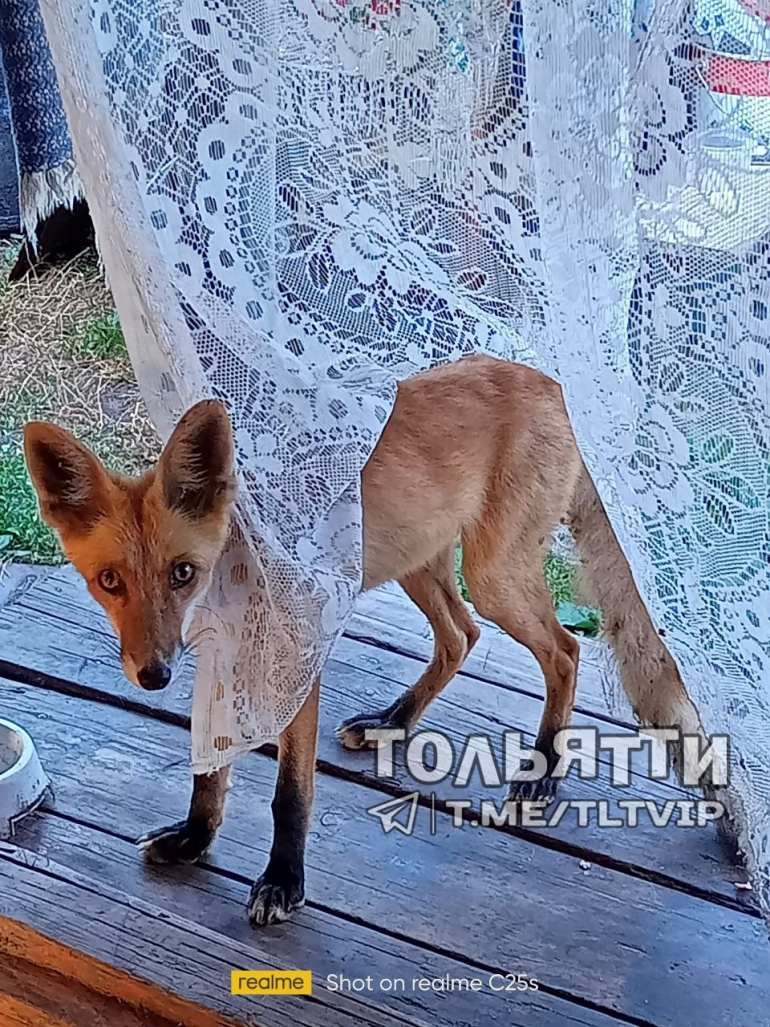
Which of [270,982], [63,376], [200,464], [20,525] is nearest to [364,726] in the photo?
[270,982]

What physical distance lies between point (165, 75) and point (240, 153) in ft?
0.20

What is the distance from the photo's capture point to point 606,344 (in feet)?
2.14

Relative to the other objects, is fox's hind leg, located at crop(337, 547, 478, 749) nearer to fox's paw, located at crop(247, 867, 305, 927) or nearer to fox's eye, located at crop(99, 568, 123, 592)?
fox's paw, located at crop(247, 867, 305, 927)

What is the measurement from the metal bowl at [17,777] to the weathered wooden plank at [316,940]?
0.07 feet

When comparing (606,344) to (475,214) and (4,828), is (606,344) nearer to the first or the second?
(475,214)

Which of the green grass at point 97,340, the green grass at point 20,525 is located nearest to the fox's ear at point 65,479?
the green grass at point 20,525

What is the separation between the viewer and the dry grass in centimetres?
181

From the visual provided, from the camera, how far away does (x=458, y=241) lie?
2.24ft

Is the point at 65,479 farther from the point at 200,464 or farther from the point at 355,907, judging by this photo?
the point at 355,907

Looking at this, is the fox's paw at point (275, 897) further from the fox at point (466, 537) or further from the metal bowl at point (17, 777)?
the metal bowl at point (17, 777)

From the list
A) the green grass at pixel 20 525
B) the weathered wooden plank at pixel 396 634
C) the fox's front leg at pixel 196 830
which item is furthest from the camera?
the green grass at pixel 20 525

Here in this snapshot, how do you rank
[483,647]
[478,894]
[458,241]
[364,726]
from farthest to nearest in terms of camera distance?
[483,647] → [364,726] → [478,894] → [458,241]

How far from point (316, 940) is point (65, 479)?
0.53m

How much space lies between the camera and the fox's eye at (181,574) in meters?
0.86
